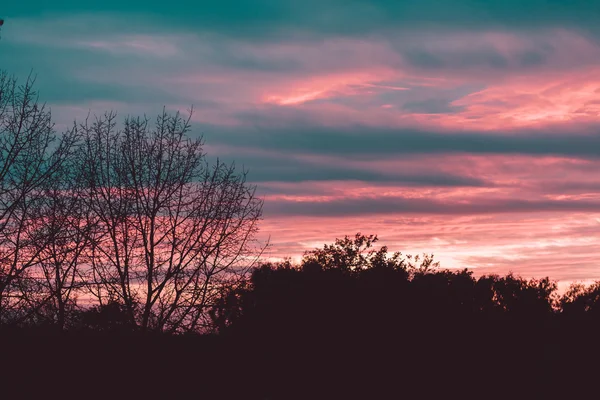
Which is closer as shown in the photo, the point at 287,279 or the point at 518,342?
the point at 518,342

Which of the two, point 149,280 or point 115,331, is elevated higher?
point 149,280

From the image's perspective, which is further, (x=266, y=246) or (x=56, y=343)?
(x=266, y=246)

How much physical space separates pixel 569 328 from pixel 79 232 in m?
27.7

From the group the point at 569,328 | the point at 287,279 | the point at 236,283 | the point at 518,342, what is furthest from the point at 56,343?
the point at 569,328

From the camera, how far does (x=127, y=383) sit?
108 ft

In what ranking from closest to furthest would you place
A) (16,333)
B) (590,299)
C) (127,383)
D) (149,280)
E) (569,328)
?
(16,333) → (127,383) → (149,280) → (569,328) → (590,299)

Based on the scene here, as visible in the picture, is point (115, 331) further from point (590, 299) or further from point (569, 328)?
point (590, 299)

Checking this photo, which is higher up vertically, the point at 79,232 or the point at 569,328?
the point at 79,232

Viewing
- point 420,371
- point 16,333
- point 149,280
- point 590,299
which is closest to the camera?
point 16,333

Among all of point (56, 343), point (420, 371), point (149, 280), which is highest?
point (149, 280)

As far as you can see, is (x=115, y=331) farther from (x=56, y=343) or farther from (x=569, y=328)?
(x=569, y=328)

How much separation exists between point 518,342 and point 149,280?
2016 centimetres

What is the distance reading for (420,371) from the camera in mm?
40312

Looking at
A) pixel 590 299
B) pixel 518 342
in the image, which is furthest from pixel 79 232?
pixel 590 299
